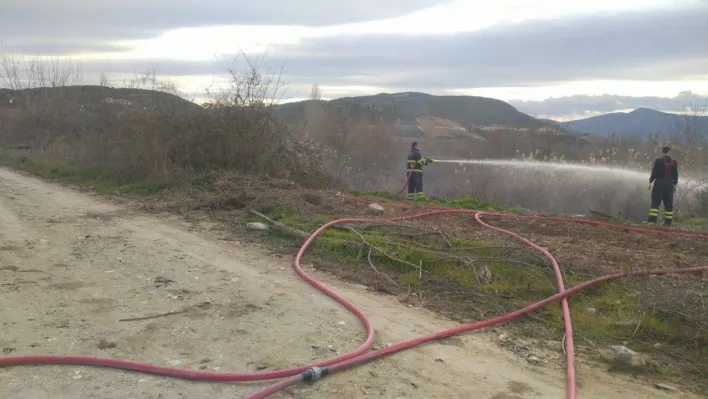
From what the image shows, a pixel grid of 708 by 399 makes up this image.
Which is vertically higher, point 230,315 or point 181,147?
point 181,147

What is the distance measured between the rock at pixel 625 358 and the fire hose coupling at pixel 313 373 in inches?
95.0

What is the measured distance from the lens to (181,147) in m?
13.9

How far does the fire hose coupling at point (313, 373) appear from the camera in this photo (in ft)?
11.9

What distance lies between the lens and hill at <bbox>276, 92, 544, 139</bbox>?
3466cm

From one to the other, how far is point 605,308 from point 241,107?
11.1 meters

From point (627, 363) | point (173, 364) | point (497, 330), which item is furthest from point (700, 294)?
point (173, 364)

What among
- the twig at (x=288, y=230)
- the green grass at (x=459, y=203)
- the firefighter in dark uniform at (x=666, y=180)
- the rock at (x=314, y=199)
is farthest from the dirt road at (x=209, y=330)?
the firefighter in dark uniform at (x=666, y=180)

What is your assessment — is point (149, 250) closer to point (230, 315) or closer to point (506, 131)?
point (230, 315)

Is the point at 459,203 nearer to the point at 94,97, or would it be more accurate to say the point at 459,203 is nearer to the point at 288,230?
the point at 288,230

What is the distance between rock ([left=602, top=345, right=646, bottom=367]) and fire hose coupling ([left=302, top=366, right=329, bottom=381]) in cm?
241

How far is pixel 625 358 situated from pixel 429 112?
43473 millimetres

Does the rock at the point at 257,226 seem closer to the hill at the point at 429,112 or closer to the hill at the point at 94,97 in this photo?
the hill at the point at 94,97

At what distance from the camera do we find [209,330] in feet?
14.9

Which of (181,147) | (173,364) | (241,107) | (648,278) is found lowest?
(173,364)
